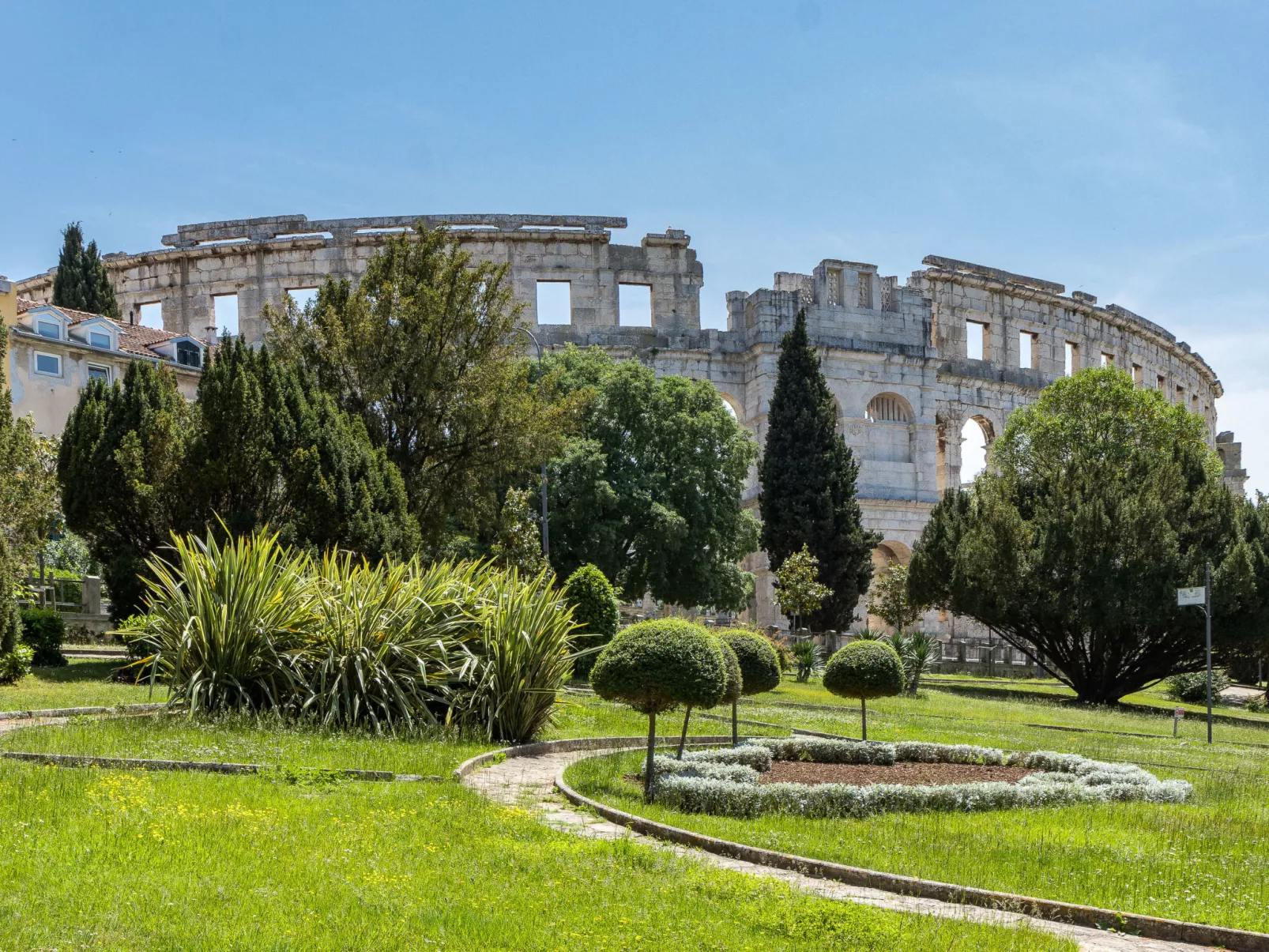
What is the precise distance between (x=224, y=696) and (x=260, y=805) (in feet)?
17.7

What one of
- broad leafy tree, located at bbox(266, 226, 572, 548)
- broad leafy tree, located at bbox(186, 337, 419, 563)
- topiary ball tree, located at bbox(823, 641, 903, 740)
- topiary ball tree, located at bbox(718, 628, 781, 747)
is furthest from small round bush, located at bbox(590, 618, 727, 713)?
broad leafy tree, located at bbox(266, 226, 572, 548)

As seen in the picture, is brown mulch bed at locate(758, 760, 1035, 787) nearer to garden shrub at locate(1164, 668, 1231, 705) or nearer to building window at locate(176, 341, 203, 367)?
garden shrub at locate(1164, 668, 1231, 705)

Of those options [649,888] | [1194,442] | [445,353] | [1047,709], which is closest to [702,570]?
[1047,709]

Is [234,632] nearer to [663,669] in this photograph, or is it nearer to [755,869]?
[663,669]

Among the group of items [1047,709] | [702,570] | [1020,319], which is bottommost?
[1047,709]

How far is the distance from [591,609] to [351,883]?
65.5 ft

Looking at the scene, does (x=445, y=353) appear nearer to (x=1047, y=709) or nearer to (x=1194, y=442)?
(x=1047, y=709)

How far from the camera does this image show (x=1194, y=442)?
4062 centimetres

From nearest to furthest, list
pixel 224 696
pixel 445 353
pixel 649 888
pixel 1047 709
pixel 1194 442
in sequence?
pixel 649 888, pixel 224 696, pixel 445 353, pixel 1047 709, pixel 1194 442

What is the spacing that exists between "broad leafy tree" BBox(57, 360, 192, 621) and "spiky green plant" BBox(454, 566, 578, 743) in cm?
948

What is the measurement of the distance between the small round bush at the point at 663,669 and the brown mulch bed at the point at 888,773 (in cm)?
131

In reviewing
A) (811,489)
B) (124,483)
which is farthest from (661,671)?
(811,489)

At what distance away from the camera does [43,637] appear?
75.2ft

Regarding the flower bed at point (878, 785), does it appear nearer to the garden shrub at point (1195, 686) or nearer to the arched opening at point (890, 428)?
the garden shrub at point (1195, 686)
